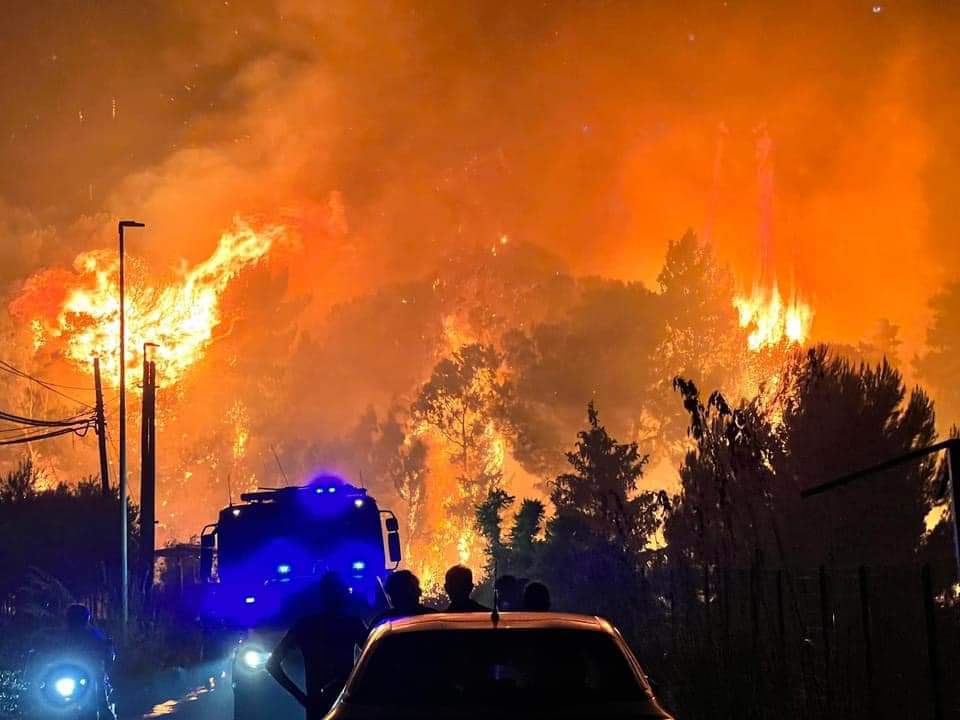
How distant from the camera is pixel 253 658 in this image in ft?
40.0

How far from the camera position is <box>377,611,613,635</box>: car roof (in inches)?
214

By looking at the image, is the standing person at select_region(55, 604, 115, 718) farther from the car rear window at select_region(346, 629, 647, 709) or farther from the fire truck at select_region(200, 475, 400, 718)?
the car rear window at select_region(346, 629, 647, 709)

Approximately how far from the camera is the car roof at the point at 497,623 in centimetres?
543

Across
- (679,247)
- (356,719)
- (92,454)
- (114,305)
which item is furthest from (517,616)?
(92,454)

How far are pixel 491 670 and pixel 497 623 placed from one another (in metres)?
0.26

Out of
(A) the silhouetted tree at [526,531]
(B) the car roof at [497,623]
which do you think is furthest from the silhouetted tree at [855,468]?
(A) the silhouetted tree at [526,531]

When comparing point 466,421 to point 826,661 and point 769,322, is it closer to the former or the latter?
point 769,322

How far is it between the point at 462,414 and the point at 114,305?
57.9m

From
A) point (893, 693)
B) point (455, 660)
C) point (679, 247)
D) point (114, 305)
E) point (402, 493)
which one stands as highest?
point (679, 247)

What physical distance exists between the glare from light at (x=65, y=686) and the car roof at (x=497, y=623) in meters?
7.79

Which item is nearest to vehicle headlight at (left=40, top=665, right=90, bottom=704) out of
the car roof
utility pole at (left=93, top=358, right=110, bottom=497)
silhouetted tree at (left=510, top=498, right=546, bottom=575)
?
the car roof

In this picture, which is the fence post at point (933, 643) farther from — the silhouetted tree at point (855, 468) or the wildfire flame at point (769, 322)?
the wildfire flame at point (769, 322)

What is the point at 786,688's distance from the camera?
34.4ft

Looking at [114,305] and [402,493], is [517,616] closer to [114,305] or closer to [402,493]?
[114,305]
